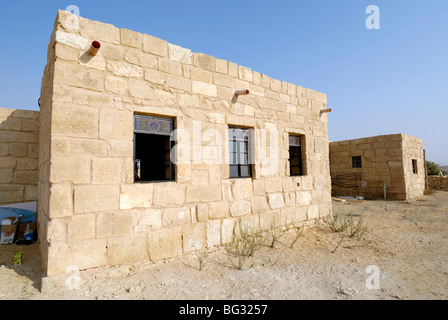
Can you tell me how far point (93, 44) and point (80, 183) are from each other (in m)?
1.71

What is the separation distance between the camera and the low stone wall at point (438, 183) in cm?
1350

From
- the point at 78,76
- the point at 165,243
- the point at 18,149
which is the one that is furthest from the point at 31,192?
the point at 165,243

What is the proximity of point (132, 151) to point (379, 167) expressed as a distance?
1097 cm

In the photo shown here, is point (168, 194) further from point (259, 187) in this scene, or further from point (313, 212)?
point (313, 212)

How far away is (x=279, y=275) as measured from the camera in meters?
3.30

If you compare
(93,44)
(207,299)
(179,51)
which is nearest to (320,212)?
(207,299)

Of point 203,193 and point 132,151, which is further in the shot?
point 203,193

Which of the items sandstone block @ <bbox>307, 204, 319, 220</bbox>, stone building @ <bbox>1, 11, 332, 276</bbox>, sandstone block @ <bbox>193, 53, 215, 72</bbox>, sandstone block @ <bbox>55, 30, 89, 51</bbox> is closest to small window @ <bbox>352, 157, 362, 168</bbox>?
sandstone block @ <bbox>307, 204, 319, 220</bbox>

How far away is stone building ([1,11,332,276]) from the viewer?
2.97m

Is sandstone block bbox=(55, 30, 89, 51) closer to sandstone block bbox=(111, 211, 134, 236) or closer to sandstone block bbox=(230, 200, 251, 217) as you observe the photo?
sandstone block bbox=(111, 211, 134, 236)

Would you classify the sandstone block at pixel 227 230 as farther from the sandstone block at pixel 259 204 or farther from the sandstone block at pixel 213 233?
the sandstone block at pixel 259 204
